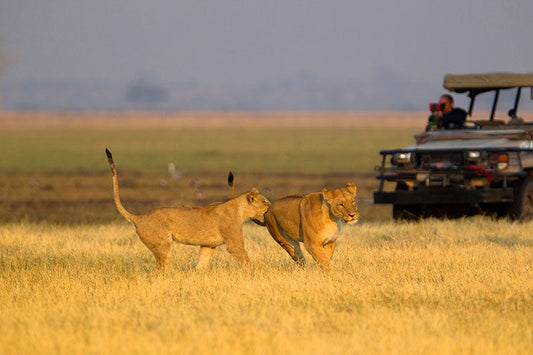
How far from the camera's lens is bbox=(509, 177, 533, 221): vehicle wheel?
1353 centimetres

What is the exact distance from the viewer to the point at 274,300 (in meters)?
7.79

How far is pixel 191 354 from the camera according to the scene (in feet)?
19.6

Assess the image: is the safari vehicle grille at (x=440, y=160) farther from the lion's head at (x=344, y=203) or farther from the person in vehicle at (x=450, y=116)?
the lion's head at (x=344, y=203)

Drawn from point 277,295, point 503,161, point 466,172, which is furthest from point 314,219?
point 503,161

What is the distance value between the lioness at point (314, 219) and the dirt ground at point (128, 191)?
8.94 metres

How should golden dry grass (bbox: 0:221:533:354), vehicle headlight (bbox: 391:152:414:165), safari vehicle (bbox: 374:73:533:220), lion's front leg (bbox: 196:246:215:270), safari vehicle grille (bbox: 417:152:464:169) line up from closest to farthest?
golden dry grass (bbox: 0:221:533:354) → lion's front leg (bbox: 196:246:215:270) → safari vehicle (bbox: 374:73:533:220) → safari vehicle grille (bbox: 417:152:464:169) → vehicle headlight (bbox: 391:152:414:165)

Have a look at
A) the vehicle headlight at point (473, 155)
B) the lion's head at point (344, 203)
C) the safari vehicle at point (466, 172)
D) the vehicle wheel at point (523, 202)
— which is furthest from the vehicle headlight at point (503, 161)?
the lion's head at point (344, 203)

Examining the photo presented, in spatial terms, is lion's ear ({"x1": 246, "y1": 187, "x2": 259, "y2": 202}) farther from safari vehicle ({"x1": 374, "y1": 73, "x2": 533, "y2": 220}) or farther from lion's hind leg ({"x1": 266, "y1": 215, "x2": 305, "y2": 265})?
safari vehicle ({"x1": 374, "y1": 73, "x2": 533, "y2": 220})

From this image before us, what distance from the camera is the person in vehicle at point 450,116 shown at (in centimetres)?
1503

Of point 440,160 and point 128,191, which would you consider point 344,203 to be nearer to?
point 440,160

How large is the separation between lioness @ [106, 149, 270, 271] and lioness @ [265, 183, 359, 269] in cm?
24

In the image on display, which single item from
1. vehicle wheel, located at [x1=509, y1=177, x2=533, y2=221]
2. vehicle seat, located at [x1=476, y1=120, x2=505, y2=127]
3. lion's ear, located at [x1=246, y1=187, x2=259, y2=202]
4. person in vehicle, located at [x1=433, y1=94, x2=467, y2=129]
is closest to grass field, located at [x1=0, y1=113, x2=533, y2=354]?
vehicle wheel, located at [x1=509, y1=177, x2=533, y2=221]

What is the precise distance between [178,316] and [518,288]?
10.2 ft

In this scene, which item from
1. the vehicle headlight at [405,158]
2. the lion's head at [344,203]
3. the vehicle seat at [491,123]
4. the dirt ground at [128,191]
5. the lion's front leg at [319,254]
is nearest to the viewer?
the lion's head at [344,203]
